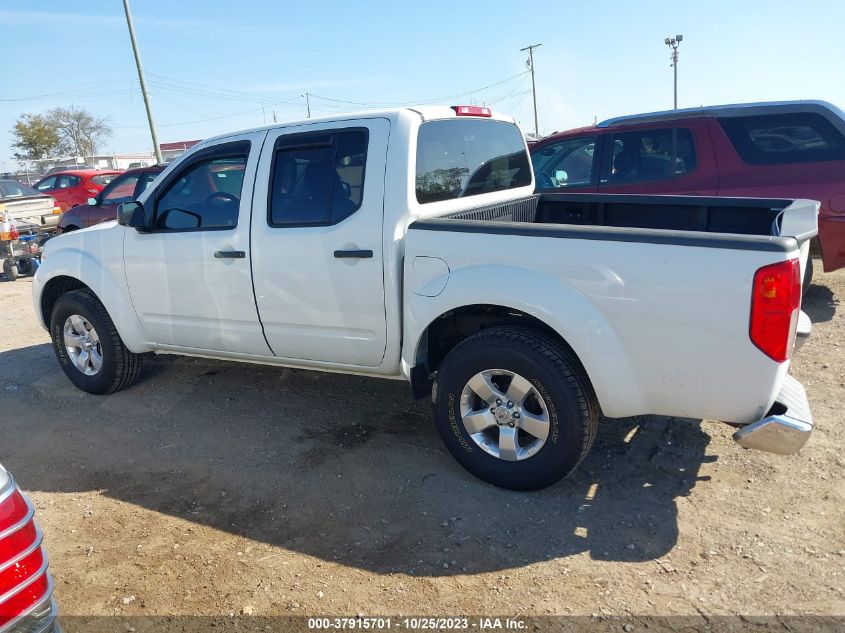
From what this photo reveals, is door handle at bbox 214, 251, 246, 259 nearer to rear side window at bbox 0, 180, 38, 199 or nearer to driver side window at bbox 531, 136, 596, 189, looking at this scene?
driver side window at bbox 531, 136, 596, 189

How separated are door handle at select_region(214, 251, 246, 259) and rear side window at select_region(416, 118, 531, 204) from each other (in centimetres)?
123

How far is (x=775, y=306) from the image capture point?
265cm

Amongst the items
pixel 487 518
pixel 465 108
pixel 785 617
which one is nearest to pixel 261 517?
pixel 487 518

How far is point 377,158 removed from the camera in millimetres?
3697

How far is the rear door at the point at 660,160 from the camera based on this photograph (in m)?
6.42

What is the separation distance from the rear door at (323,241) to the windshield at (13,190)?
12096 millimetres

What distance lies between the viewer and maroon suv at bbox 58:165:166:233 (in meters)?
11.1

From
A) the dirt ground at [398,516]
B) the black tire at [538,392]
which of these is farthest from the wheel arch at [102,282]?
the black tire at [538,392]

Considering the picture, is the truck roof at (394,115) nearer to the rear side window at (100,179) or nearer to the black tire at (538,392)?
the black tire at (538,392)

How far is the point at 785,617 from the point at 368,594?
1630mm

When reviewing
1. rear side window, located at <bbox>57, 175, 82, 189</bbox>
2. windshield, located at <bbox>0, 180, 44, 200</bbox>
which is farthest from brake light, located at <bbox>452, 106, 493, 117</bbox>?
rear side window, located at <bbox>57, 175, 82, 189</bbox>

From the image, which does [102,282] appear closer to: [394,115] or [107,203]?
[394,115]

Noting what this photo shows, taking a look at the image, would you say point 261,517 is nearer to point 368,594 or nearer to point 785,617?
point 368,594

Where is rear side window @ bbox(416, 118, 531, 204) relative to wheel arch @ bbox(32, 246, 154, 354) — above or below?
above
